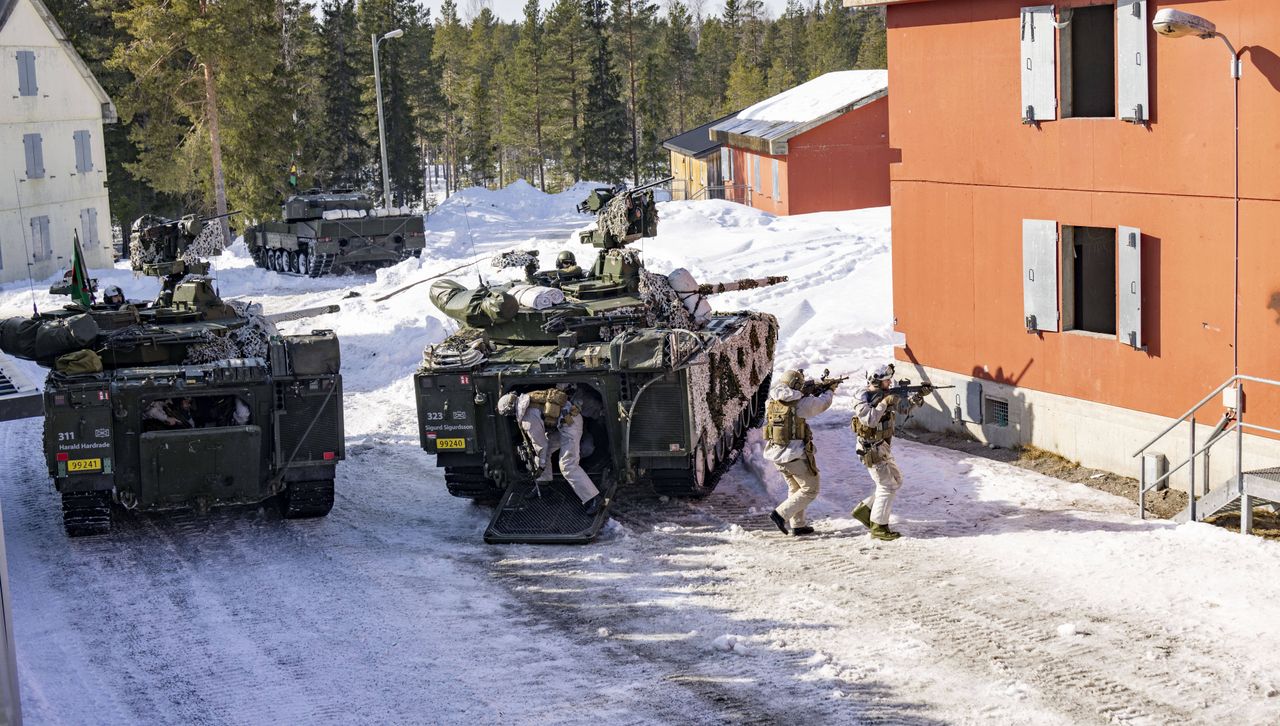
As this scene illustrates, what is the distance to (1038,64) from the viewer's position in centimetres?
1547

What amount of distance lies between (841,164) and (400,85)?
83.8ft

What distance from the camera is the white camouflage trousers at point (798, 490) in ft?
44.0

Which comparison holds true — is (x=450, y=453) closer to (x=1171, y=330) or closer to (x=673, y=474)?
(x=673, y=474)

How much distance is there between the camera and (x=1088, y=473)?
1534 centimetres

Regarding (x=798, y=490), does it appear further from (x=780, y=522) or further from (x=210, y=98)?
(x=210, y=98)

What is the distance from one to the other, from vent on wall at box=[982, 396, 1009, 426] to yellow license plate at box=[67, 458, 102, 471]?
915cm

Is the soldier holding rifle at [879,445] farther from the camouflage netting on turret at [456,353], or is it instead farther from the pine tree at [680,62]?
the pine tree at [680,62]

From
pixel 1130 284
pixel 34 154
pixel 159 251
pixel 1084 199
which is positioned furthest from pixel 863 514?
pixel 34 154

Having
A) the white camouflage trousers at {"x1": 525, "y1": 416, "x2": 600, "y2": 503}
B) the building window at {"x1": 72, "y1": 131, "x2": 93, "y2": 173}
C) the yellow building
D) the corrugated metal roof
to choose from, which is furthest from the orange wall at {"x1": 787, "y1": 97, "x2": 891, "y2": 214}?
the white camouflage trousers at {"x1": 525, "y1": 416, "x2": 600, "y2": 503}

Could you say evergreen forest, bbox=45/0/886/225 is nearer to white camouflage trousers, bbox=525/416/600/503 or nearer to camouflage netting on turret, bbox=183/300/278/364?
camouflage netting on turret, bbox=183/300/278/364

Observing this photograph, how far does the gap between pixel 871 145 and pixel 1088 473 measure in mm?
25824

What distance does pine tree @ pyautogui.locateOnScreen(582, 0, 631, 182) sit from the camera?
6669 cm

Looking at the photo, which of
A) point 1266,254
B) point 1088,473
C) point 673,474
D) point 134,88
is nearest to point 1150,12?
point 1266,254

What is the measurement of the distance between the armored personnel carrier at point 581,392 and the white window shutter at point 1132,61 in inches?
177
